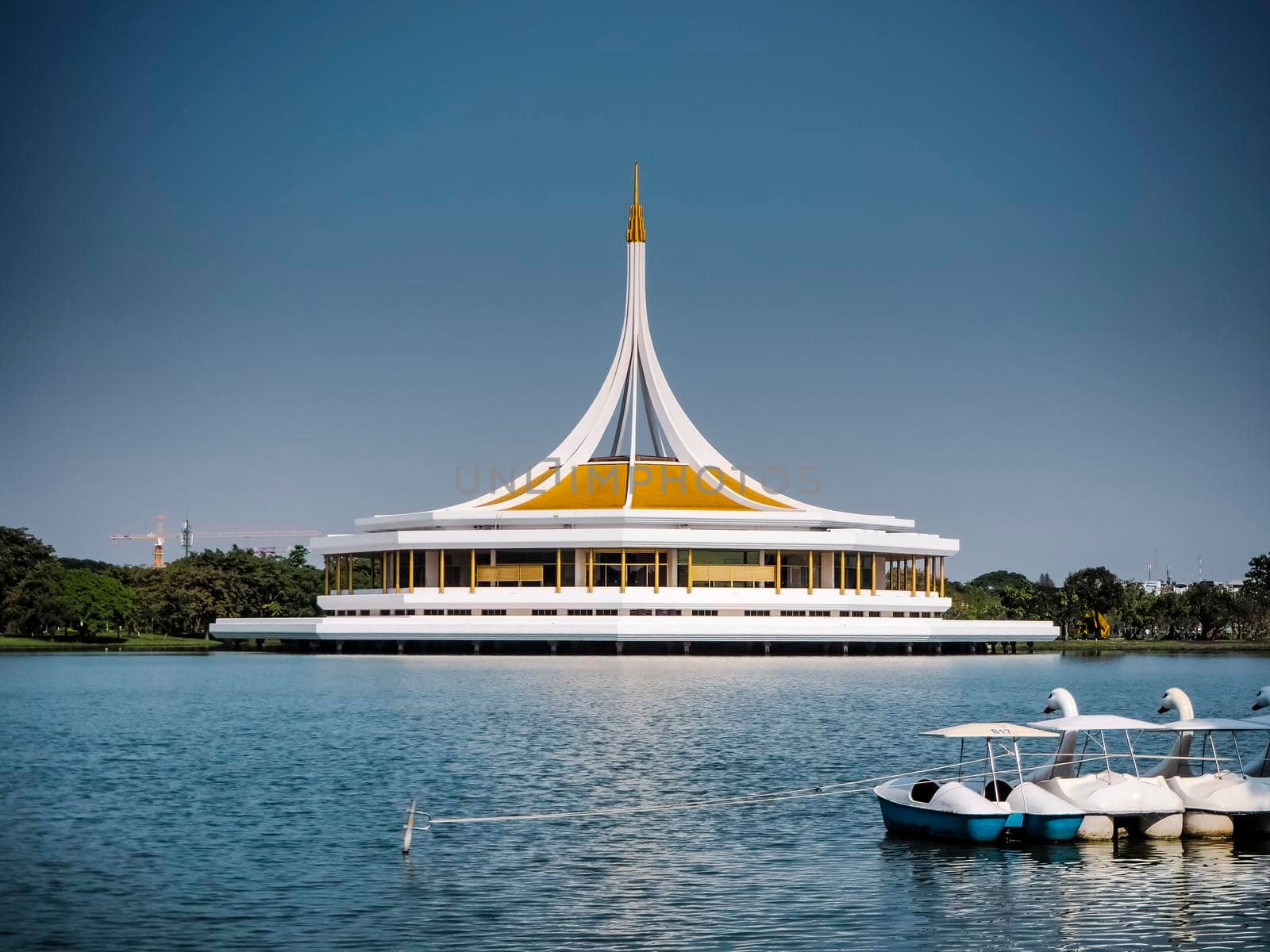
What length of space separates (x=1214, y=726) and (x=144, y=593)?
7953 centimetres

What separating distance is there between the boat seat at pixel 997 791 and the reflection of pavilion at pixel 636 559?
1917 inches

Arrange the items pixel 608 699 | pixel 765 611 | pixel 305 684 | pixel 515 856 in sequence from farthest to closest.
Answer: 1. pixel 765 611
2. pixel 305 684
3. pixel 608 699
4. pixel 515 856

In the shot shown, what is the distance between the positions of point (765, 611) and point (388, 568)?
65.2 feet

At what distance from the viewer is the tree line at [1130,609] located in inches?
4072

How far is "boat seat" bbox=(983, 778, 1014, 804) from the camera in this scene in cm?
2364

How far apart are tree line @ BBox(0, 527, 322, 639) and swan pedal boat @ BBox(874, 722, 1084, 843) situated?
72.4 meters

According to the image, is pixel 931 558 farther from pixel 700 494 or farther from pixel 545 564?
pixel 545 564

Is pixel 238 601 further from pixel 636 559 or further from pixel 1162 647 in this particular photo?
pixel 1162 647

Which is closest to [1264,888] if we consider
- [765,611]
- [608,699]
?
[608,699]

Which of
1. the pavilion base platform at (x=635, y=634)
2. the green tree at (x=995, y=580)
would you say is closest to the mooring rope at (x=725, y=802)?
the pavilion base platform at (x=635, y=634)

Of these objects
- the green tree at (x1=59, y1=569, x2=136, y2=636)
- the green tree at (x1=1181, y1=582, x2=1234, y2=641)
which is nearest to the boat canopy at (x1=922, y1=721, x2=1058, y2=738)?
the green tree at (x1=59, y1=569, x2=136, y2=636)

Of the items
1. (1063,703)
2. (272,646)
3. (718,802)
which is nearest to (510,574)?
(272,646)

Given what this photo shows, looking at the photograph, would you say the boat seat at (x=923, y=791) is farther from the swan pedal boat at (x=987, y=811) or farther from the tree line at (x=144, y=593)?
the tree line at (x=144, y=593)

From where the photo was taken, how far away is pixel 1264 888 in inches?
811
